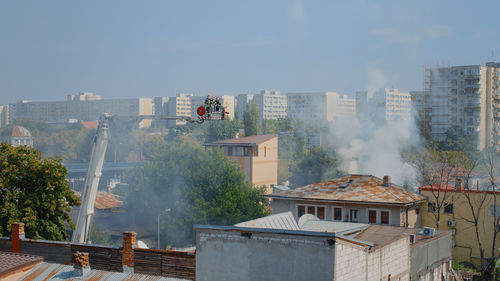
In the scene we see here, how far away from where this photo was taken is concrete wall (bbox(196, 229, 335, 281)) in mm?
12109

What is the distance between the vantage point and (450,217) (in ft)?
101

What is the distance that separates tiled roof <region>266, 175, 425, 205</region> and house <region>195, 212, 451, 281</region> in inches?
470

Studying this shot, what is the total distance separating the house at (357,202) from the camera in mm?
27922

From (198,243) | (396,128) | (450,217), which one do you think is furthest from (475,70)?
(198,243)

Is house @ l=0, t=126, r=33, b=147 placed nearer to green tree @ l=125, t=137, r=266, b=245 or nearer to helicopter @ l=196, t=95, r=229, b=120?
green tree @ l=125, t=137, r=266, b=245

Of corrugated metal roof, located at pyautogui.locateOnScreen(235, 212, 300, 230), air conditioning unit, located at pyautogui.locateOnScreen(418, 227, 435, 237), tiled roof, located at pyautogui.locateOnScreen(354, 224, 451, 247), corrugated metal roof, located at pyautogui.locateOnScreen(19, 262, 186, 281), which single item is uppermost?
corrugated metal roof, located at pyautogui.locateOnScreen(235, 212, 300, 230)

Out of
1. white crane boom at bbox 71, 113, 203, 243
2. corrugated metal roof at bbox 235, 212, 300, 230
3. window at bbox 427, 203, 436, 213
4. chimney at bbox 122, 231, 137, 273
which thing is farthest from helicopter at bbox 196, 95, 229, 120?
window at bbox 427, 203, 436, 213

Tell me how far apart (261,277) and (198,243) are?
1.84 metres

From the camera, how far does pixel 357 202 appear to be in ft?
91.8

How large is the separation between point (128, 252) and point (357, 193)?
1504 centimetres

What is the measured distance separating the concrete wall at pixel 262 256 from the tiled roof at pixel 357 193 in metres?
15.5

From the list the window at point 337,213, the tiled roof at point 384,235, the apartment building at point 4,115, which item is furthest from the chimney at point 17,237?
the apartment building at point 4,115

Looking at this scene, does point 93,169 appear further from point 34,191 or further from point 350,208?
point 350,208

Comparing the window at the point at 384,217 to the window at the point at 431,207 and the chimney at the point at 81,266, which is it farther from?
the chimney at the point at 81,266
